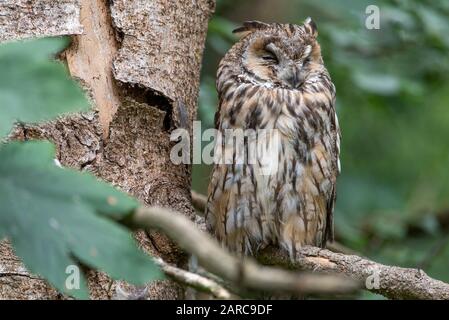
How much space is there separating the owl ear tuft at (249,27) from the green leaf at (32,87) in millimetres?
1877

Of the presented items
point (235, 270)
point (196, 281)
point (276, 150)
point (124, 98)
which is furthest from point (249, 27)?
point (235, 270)

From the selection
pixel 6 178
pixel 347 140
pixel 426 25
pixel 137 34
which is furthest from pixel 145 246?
pixel 347 140

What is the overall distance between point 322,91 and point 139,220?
170cm

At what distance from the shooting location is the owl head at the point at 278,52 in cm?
270

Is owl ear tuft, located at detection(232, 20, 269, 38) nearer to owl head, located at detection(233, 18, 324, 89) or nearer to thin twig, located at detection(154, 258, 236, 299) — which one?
owl head, located at detection(233, 18, 324, 89)

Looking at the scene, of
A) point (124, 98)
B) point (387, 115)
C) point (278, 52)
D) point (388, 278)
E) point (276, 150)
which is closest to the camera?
point (388, 278)

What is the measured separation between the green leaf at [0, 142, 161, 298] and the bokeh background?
2.03 m

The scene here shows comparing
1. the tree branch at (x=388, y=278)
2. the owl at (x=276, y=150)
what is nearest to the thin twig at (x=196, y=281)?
the tree branch at (x=388, y=278)

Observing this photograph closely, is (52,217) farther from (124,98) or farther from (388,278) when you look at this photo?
(124,98)

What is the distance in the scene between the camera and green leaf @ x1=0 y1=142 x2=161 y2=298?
94 centimetres

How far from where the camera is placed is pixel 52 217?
3.11 feet

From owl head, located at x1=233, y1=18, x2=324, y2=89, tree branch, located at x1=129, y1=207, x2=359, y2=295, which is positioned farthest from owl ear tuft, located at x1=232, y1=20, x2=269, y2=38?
tree branch, located at x1=129, y1=207, x2=359, y2=295

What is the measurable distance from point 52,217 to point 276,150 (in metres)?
1.63

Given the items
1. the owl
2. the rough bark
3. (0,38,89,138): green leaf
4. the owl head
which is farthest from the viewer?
the owl head
